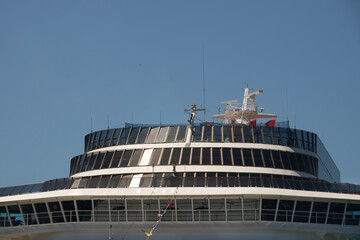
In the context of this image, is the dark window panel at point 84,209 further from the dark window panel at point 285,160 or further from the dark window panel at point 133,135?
the dark window panel at point 285,160

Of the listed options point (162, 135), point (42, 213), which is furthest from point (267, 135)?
point (42, 213)

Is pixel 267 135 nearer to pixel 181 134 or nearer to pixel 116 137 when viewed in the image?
pixel 181 134

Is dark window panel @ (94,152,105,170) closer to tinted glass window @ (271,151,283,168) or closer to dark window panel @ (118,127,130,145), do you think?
dark window panel @ (118,127,130,145)

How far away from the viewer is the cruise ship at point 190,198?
176 feet

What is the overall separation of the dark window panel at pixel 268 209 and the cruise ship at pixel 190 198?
71mm

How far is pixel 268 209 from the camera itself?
5347cm

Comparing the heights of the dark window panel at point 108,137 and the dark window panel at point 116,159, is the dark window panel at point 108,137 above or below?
above

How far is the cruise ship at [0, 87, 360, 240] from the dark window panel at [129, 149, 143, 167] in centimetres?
9

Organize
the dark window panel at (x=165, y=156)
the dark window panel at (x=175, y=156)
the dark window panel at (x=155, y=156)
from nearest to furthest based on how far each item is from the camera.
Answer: the dark window panel at (x=175, y=156) → the dark window panel at (x=165, y=156) → the dark window panel at (x=155, y=156)

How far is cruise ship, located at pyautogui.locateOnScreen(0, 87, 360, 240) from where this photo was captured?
5366 cm

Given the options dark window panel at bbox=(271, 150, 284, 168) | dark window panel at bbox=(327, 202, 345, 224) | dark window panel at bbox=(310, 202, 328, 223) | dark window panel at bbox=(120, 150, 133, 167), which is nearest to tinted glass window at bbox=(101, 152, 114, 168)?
dark window panel at bbox=(120, 150, 133, 167)

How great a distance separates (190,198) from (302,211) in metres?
8.18

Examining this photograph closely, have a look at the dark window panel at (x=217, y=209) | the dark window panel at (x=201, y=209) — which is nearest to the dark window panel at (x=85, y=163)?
the dark window panel at (x=201, y=209)

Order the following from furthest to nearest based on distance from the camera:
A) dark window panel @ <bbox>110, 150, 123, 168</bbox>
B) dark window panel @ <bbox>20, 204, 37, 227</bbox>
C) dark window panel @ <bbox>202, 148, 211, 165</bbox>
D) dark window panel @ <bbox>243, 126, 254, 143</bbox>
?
dark window panel @ <bbox>243, 126, 254, 143</bbox>, dark window panel @ <bbox>110, 150, 123, 168</bbox>, dark window panel @ <bbox>202, 148, 211, 165</bbox>, dark window panel @ <bbox>20, 204, 37, 227</bbox>
